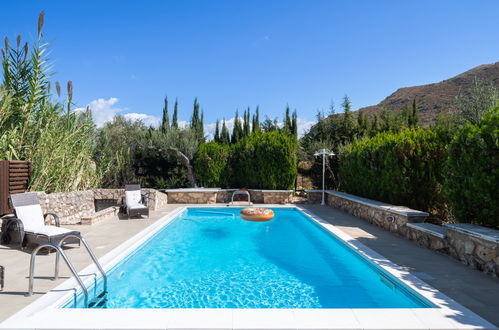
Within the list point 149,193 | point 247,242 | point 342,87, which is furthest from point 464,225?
point 342,87

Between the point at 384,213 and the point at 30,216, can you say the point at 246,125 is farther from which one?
the point at 30,216

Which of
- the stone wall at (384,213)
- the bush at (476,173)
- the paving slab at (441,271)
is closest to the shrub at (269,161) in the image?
the stone wall at (384,213)

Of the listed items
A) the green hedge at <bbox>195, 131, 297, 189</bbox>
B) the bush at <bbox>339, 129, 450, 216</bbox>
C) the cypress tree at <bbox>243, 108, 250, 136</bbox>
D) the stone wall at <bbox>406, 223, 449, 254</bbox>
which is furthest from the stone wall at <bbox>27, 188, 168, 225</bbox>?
the cypress tree at <bbox>243, 108, 250, 136</bbox>

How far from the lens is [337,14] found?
1229cm

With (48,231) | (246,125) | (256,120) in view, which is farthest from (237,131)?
(48,231)

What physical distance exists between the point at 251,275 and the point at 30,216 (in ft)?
16.2

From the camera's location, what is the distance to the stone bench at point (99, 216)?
26.9 feet

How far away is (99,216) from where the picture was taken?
864cm

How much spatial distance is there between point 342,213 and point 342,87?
42.0ft

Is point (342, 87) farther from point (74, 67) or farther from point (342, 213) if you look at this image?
point (74, 67)

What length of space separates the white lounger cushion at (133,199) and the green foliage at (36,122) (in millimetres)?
1817

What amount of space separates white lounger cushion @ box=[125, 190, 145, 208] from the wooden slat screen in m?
2.89

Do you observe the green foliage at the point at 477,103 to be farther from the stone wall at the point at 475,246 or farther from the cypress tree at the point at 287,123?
the cypress tree at the point at 287,123

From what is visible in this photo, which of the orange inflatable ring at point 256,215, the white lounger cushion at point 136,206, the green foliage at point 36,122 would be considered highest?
the green foliage at point 36,122
